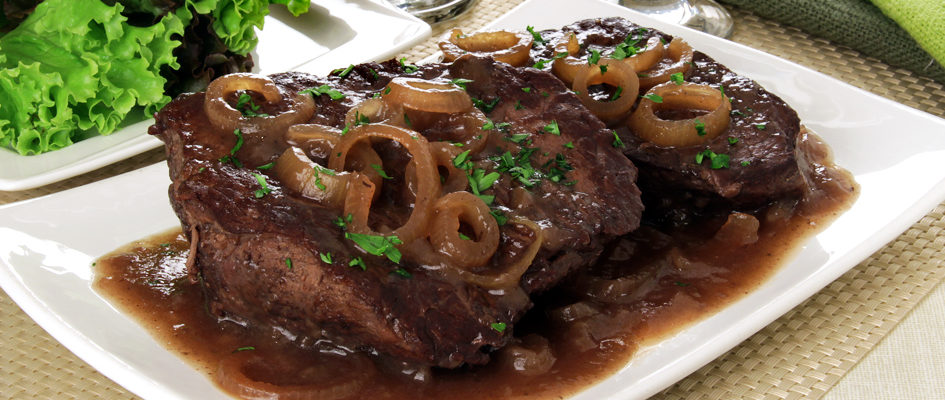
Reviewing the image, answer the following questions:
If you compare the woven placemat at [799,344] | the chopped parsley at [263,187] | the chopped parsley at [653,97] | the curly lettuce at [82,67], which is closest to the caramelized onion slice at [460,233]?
the chopped parsley at [263,187]

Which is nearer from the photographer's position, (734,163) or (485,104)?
(485,104)

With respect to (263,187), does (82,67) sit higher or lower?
lower

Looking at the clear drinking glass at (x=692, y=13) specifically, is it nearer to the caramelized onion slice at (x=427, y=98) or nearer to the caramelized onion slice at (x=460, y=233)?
the caramelized onion slice at (x=427, y=98)

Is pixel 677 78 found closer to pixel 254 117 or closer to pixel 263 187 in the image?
pixel 254 117

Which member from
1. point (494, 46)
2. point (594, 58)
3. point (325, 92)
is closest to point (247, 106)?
point (325, 92)

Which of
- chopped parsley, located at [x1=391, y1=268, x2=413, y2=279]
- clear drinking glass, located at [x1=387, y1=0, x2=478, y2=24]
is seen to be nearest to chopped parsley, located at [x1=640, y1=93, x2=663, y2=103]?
chopped parsley, located at [x1=391, y1=268, x2=413, y2=279]

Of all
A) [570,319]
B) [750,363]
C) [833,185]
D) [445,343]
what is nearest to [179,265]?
[445,343]
